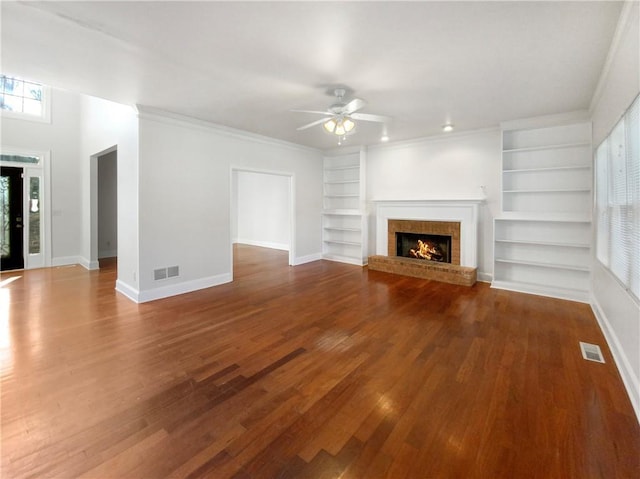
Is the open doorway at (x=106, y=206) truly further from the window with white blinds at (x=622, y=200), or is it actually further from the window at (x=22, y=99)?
the window with white blinds at (x=622, y=200)

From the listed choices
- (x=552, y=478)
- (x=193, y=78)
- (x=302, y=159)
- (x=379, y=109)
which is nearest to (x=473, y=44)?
(x=379, y=109)

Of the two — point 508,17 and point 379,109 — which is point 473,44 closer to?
point 508,17

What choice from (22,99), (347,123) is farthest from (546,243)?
(22,99)

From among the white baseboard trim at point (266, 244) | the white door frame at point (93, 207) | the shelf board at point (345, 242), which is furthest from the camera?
the white baseboard trim at point (266, 244)

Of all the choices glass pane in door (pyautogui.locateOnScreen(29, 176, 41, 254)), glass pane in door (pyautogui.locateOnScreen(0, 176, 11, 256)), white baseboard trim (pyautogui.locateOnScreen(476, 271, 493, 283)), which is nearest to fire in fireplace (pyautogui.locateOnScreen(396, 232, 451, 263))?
white baseboard trim (pyautogui.locateOnScreen(476, 271, 493, 283))

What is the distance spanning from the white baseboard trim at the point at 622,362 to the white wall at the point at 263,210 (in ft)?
21.9

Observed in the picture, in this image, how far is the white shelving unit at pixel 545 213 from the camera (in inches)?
167

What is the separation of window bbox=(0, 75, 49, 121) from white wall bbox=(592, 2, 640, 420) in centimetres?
890

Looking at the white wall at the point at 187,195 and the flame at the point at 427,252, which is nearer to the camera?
the white wall at the point at 187,195

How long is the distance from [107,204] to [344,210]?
5.98 m

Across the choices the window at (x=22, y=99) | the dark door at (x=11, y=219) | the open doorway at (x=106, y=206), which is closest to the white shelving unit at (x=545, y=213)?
the open doorway at (x=106, y=206)

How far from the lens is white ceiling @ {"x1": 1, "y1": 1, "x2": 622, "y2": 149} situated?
6.76 feet

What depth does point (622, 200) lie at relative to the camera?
2547 mm

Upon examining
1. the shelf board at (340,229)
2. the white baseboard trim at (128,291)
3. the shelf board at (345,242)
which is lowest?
the white baseboard trim at (128,291)
